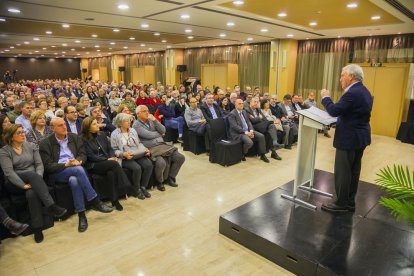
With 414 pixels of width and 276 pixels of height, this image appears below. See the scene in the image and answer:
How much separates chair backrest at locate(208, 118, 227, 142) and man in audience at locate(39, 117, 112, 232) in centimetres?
252

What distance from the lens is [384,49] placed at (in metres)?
8.69

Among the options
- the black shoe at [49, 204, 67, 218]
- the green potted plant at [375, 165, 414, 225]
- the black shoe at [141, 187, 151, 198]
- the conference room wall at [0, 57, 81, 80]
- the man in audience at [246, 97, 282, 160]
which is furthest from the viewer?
the conference room wall at [0, 57, 81, 80]

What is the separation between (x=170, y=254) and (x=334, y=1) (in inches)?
184

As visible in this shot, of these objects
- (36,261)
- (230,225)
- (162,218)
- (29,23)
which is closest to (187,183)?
(162,218)

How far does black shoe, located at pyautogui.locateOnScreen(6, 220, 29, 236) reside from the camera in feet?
9.12

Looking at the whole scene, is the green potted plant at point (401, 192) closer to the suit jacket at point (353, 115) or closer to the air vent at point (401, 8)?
the suit jacket at point (353, 115)

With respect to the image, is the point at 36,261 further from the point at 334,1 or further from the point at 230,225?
the point at 334,1

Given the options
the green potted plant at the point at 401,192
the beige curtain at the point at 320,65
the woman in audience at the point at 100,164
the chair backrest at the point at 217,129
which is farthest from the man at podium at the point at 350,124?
the beige curtain at the point at 320,65

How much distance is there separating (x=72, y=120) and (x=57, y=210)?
1860 mm

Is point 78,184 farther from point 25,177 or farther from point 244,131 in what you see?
point 244,131

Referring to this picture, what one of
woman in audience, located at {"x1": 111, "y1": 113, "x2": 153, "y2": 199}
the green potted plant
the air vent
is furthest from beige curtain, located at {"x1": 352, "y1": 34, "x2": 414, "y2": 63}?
the green potted plant

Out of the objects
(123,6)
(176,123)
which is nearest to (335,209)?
(176,123)

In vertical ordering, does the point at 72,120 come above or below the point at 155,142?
above

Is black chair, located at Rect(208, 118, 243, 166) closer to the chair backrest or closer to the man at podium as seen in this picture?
the chair backrest
